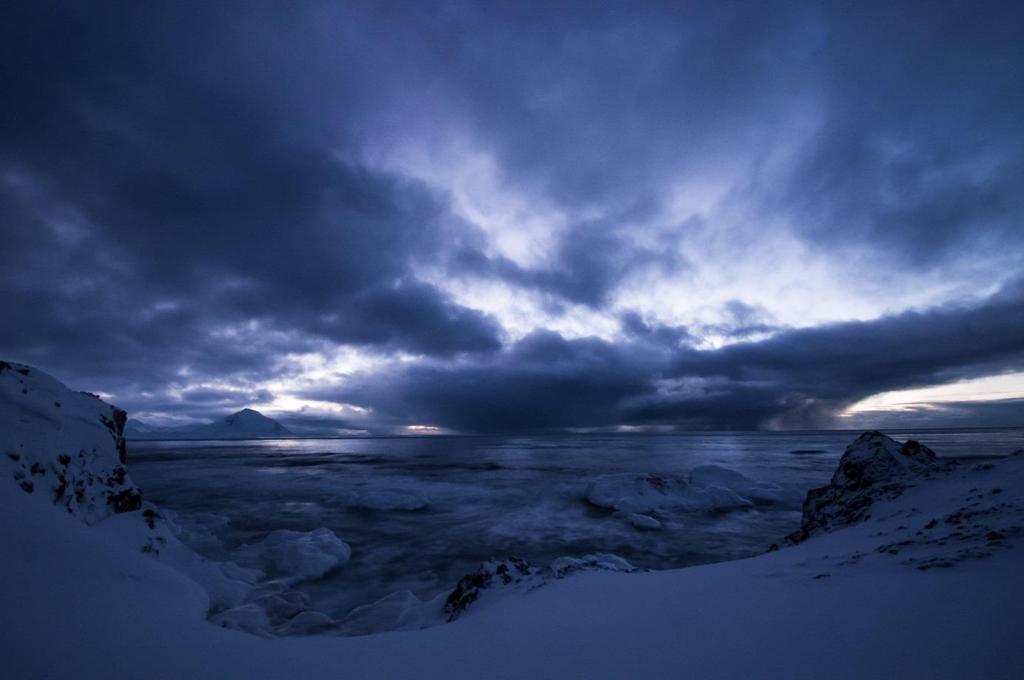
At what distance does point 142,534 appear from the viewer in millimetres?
6902

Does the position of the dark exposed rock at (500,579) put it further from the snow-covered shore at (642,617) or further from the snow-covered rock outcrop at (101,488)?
the snow-covered rock outcrop at (101,488)

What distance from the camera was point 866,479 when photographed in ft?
22.6

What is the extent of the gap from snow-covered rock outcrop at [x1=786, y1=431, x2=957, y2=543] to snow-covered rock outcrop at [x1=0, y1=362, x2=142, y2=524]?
1178 cm

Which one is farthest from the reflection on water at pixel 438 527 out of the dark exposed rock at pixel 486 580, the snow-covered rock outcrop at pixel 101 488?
the dark exposed rock at pixel 486 580

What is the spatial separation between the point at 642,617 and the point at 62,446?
352 inches

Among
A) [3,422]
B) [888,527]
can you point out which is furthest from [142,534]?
[888,527]

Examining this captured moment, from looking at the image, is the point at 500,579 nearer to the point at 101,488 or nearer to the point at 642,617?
the point at 642,617

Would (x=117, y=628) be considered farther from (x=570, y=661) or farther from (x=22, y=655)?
(x=570, y=661)

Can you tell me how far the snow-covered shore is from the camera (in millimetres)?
2131

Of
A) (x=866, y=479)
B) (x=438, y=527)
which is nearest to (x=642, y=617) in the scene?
(x=866, y=479)

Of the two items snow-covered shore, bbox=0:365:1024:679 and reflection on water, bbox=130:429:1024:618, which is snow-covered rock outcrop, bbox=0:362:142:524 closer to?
snow-covered shore, bbox=0:365:1024:679

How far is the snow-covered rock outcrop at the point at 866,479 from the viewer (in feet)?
20.3

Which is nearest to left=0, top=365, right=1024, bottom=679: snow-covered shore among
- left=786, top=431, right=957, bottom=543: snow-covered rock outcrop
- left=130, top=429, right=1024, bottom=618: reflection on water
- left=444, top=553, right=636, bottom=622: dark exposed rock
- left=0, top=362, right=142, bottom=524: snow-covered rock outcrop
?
left=0, top=362, right=142, bottom=524: snow-covered rock outcrop

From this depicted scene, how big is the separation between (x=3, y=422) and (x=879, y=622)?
9830 mm
